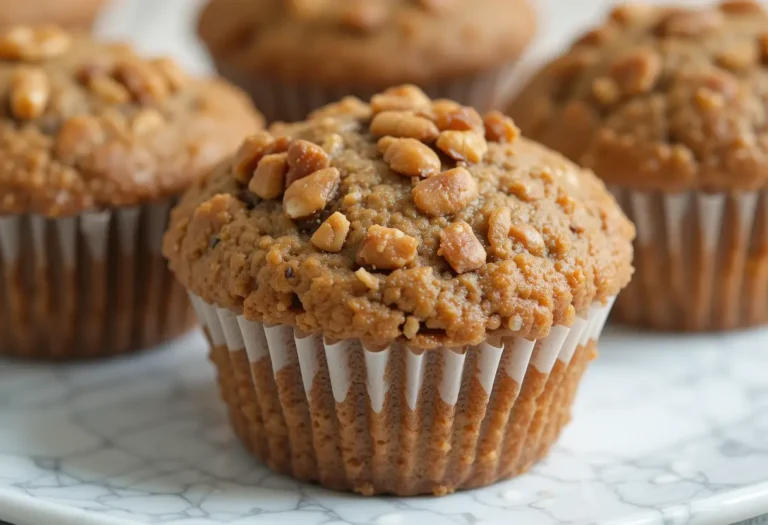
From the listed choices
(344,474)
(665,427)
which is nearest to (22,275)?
(344,474)

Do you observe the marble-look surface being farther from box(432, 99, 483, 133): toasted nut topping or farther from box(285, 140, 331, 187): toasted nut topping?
box(432, 99, 483, 133): toasted nut topping

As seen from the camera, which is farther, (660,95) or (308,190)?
(660,95)

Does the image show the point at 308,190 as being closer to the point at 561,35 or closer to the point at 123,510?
the point at 123,510

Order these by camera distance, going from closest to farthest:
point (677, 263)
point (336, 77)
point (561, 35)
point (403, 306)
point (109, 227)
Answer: point (403, 306) < point (109, 227) < point (677, 263) < point (336, 77) < point (561, 35)

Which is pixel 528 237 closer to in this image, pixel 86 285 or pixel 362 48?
pixel 86 285

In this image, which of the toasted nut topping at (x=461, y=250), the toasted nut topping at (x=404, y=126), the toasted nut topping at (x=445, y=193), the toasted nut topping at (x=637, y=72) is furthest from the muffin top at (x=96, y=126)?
the toasted nut topping at (x=637, y=72)

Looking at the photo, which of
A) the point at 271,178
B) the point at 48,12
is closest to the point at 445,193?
the point at 271,178
